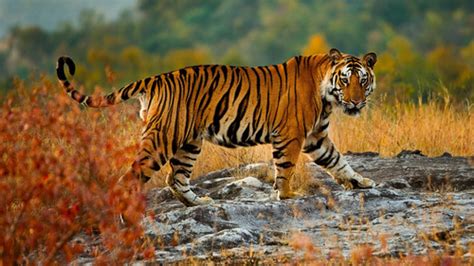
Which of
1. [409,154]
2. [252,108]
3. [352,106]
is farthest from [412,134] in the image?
[252,108]

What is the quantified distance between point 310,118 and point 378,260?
2.72m

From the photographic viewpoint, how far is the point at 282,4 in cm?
8156

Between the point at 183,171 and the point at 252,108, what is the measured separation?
725mm

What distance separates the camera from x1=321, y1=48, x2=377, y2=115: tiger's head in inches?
394

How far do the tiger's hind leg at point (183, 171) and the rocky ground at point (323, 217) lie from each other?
13cm

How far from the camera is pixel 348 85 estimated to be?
1003 centimetres

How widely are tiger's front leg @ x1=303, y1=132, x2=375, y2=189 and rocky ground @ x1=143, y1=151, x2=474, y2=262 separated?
0.19m

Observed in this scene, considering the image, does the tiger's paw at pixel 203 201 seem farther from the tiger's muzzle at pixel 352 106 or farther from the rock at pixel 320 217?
the tiger's muzzle at pixel 352 106

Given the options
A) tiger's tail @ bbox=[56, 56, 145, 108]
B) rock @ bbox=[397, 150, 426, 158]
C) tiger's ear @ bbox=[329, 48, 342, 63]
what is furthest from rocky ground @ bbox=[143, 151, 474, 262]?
tiger's ear @ bbox=[329, 48, 342, 63]

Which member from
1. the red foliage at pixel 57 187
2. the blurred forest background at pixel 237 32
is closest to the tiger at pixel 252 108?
the red foliage at pixel 57 187

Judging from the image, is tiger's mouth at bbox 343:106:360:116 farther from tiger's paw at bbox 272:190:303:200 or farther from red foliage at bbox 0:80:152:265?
red foliage at bbox 0:80:152:265

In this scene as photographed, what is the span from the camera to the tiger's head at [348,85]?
394 inches

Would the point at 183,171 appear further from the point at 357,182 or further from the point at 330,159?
the point at 357,182

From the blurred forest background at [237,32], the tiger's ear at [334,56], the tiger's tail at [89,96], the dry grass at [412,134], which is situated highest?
the blurred forest background at [237,32]
